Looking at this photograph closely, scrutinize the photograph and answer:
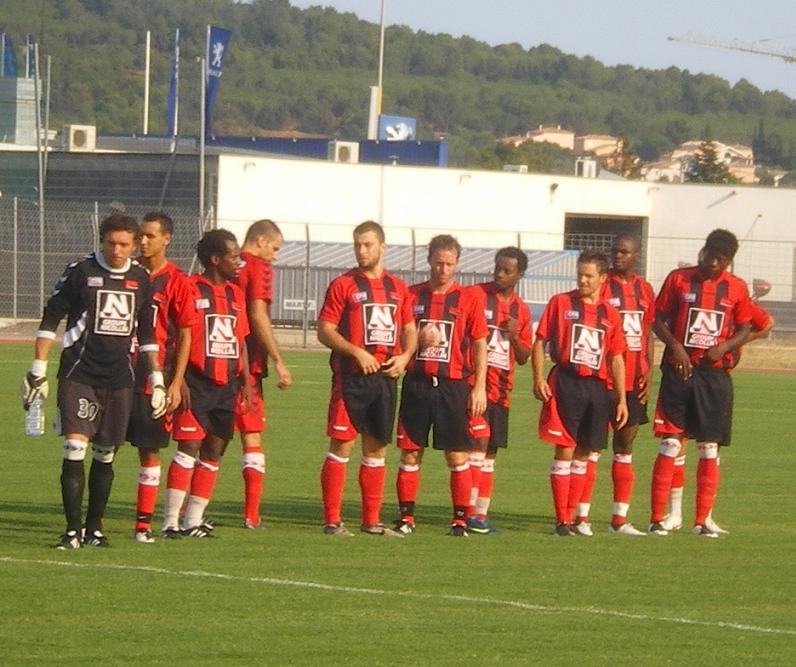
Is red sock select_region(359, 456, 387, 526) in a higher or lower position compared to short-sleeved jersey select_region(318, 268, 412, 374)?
lower

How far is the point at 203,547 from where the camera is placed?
10.4 meters

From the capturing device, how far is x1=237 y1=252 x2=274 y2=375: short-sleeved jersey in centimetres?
1132

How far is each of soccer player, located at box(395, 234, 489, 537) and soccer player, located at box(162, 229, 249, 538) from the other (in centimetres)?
120

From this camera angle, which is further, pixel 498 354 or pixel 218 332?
pixel 498 354

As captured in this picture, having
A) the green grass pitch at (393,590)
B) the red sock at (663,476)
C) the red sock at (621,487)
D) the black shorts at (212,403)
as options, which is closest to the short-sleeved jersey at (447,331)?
the green grass pitch at (393,590)

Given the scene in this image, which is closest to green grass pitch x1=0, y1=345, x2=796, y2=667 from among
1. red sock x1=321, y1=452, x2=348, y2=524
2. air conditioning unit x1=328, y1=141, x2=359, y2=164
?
red sock x1=321, y1=452, x2=348, y2=524

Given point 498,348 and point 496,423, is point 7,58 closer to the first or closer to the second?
point 498,348

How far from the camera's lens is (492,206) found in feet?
163

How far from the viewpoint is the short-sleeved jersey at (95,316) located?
1000cm

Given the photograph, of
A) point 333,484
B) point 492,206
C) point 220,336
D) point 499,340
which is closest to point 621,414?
point 499,340

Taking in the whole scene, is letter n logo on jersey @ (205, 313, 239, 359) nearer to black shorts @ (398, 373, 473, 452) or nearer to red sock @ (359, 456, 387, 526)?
red sock @ (359, 456, 387, 526)

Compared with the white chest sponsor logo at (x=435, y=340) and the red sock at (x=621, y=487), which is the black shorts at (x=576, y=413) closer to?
the red sock at (x=621, y=487)

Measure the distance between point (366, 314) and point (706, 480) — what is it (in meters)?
2.79

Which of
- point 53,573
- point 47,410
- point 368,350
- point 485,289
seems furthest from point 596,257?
point 47,410
